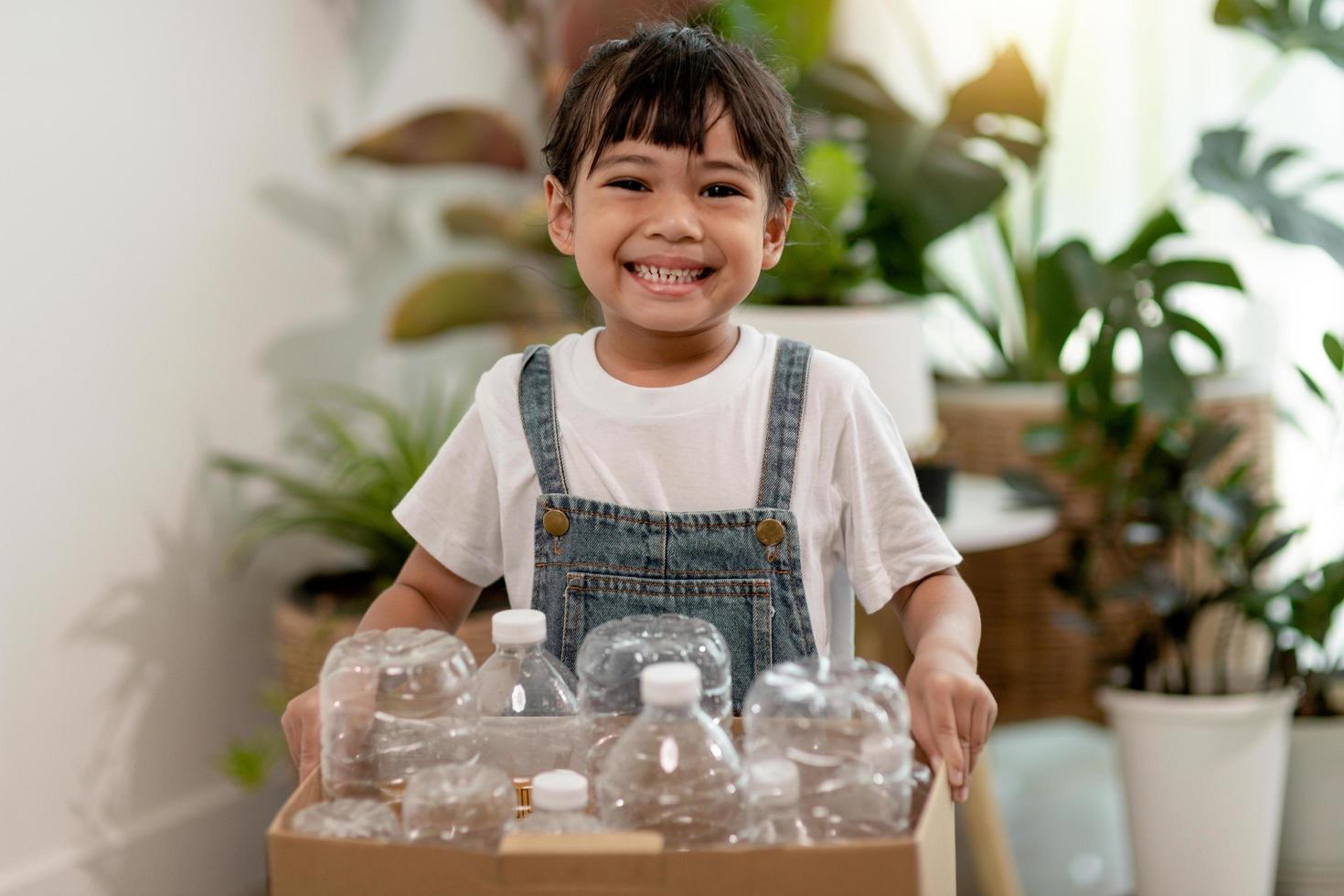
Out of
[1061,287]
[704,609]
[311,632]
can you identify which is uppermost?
[1061,287]

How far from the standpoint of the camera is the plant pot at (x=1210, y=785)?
185cm

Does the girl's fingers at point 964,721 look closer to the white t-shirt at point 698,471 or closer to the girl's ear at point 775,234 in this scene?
the white t-shirt at point 698,471

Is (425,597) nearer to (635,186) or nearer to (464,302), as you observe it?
(635,186)

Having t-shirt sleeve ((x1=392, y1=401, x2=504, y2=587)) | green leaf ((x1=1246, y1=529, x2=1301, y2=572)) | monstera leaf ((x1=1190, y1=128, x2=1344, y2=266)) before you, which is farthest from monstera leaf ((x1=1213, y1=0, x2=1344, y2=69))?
t-shirt sleeve ((x1=392, y1=401, x2=504, y2=587))

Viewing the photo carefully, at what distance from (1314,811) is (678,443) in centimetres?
145

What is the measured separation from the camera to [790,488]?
3.16 feet

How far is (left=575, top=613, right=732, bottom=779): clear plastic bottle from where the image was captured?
2.52ft

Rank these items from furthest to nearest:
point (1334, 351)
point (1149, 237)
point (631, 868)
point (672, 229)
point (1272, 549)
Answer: point (1149, 237) → point (1272, 549) → point (1334, 351) → point (672, 229) → point (631, 868)

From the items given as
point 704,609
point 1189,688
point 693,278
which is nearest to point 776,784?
point 704,609

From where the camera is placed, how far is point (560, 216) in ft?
3.43

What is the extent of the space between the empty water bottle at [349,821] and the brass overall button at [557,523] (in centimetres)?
28

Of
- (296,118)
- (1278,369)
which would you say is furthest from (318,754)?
(1278,369)

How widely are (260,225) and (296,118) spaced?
20cm

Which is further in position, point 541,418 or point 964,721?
point 541,418
